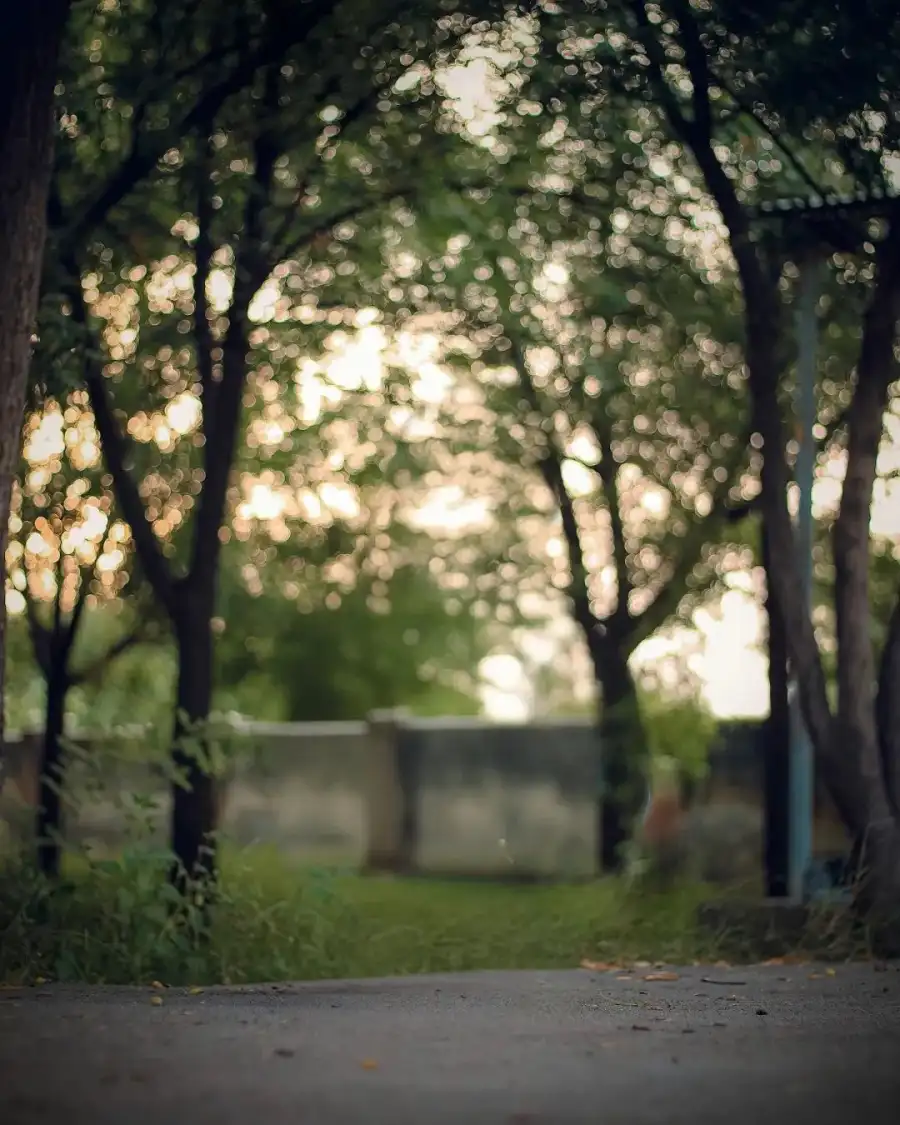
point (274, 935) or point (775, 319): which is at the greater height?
point (775, 319)

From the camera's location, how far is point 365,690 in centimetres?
3441

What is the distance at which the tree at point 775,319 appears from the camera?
11.1 m

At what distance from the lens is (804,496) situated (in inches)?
526

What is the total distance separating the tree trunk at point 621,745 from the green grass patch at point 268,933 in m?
3.14

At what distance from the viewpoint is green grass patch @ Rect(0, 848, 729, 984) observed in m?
10.5

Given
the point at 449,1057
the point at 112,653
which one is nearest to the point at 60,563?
the point at 112,653

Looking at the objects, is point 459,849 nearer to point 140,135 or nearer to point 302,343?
point 302,343

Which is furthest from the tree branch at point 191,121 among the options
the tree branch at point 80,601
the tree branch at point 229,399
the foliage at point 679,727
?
the foliage at point 679,727

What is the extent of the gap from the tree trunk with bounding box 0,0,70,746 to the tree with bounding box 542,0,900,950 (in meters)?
3.74

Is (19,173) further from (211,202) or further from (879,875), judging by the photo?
(879,875)

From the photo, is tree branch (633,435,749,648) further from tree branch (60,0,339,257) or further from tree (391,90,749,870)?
tree branch (60,0,339,257)

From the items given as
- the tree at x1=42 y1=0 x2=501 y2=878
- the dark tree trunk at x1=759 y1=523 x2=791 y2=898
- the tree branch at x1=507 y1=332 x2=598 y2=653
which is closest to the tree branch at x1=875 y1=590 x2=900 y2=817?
the dark tree trunk at x1=759 y1=523 x2=791 y2=898

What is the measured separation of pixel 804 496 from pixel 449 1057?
783 cm

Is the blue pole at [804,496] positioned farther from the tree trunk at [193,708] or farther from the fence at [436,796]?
the fence at [436,796]
